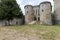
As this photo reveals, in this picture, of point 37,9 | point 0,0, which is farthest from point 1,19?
point 37,9

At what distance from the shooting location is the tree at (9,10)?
39906 millimetres

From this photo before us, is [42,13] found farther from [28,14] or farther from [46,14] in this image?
[28,14]

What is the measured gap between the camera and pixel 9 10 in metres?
40.4

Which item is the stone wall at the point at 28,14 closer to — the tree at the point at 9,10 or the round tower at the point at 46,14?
the tree at the point at 9,10

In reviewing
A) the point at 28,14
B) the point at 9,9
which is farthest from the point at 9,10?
the point at 28,14

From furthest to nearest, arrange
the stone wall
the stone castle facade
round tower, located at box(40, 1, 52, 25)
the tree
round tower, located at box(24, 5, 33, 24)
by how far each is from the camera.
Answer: the stone wall < round tower, located at box(24, 5, 33, 24) < the tree < the stone castle facade < round tower, located at box(40, 1, 52, 25)

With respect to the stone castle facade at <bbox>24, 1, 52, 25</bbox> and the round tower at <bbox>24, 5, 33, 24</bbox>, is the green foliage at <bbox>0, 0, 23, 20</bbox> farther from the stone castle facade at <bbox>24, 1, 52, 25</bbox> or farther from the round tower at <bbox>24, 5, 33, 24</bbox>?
the stone castle facade at <bbox>24, 1, 52, 25</bbox>

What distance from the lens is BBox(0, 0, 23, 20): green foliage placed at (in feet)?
131

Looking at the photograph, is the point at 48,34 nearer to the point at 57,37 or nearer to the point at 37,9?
the point at 57,37

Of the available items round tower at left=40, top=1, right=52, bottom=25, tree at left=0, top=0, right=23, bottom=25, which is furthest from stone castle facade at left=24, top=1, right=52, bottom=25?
tree at left=0, top=0, right=23, bottom=25

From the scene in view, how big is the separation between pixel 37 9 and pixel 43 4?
646 cm

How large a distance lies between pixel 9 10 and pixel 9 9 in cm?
33

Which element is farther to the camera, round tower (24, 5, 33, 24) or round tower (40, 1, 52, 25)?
round tower (24, 5, 33, 24)

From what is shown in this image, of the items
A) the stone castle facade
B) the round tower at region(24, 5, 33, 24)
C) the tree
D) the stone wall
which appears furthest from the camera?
the stone wall
